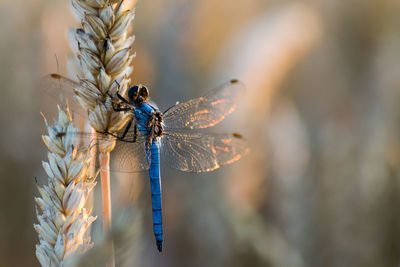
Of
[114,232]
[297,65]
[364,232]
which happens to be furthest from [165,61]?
[114,232]

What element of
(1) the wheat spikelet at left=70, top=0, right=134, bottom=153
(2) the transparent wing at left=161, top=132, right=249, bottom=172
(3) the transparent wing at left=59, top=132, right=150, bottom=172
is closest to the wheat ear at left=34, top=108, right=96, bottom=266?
(1) the wheat spikelet at left=70, top=0, right=134, bottom=153

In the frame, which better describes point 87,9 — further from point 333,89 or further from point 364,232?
point 333,89

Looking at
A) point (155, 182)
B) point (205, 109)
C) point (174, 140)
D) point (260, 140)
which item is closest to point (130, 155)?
point (155, 182)

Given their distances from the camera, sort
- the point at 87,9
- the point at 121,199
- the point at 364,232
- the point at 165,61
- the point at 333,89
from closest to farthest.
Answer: the point at 87,9 → the point at 121,199 → the point at 364,232 → the point at 165,61 → the point at 333,89

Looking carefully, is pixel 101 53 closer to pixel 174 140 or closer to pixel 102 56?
pixel 102 56

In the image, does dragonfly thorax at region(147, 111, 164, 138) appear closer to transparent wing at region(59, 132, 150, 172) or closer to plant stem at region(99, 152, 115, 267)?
transparent wing at region(59, 132, 150, 172)
